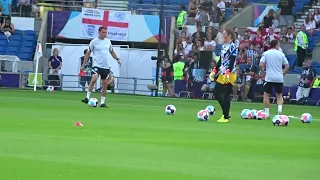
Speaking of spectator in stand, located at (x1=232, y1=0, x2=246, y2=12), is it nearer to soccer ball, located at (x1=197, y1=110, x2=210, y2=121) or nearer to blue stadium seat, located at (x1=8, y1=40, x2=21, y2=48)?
blue stadium seat, located at (x1=8, y1=40, x2=21, y2=48)

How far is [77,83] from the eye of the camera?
46.2m

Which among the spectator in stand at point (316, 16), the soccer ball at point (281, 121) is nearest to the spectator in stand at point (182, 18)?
the spectator in stand at point (316, 16)

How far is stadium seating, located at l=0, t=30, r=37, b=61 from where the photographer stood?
47.9 m

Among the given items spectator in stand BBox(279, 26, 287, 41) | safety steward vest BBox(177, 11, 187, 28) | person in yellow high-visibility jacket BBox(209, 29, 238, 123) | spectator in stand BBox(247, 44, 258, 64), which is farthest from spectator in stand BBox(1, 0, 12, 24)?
person in yellow high-visibility jacket BBox(209, 29, 238, 123)

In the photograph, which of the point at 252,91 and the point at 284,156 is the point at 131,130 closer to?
the point at 284,156

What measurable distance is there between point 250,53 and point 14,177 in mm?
32388

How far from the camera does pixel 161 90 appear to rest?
144 ft

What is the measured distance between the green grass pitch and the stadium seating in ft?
79.3

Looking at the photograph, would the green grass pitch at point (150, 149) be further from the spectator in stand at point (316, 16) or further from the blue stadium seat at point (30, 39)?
the blue stadium seat at point (30, 39)

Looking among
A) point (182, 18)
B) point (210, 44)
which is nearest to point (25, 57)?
point (182, 18)

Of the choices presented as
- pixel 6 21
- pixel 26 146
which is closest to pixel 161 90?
pixel 6 21

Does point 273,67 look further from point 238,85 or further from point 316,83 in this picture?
point 238,85

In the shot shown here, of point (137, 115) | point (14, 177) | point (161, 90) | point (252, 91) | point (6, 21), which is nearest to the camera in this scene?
point (14, 177)

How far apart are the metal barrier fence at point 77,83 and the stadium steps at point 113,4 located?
5.74 meters
